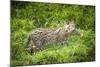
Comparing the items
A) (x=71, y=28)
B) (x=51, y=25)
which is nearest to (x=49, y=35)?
(x=51, y=25)

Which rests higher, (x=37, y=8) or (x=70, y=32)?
(x=37, y=8)

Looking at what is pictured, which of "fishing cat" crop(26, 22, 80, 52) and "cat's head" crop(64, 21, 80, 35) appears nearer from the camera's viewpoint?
"fishing cat" crop(26, 22, 80, 52)

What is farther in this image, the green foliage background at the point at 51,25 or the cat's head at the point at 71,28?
the cat's head at the point at 71,28

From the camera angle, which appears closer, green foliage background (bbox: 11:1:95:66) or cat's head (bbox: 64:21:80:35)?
green foliage background (bbox: 11:1:95:66)

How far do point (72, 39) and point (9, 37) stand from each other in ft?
2.36

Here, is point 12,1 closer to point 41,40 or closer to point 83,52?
point 41,40

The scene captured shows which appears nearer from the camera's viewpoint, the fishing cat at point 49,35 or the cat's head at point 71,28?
the fishing cat at point 49,35

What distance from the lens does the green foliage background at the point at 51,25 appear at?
1.97 metres

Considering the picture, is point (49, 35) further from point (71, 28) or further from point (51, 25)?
point (71, 28)

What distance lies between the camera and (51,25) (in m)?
2.10

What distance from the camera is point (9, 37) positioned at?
191 cm

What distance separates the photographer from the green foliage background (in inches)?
77.6
